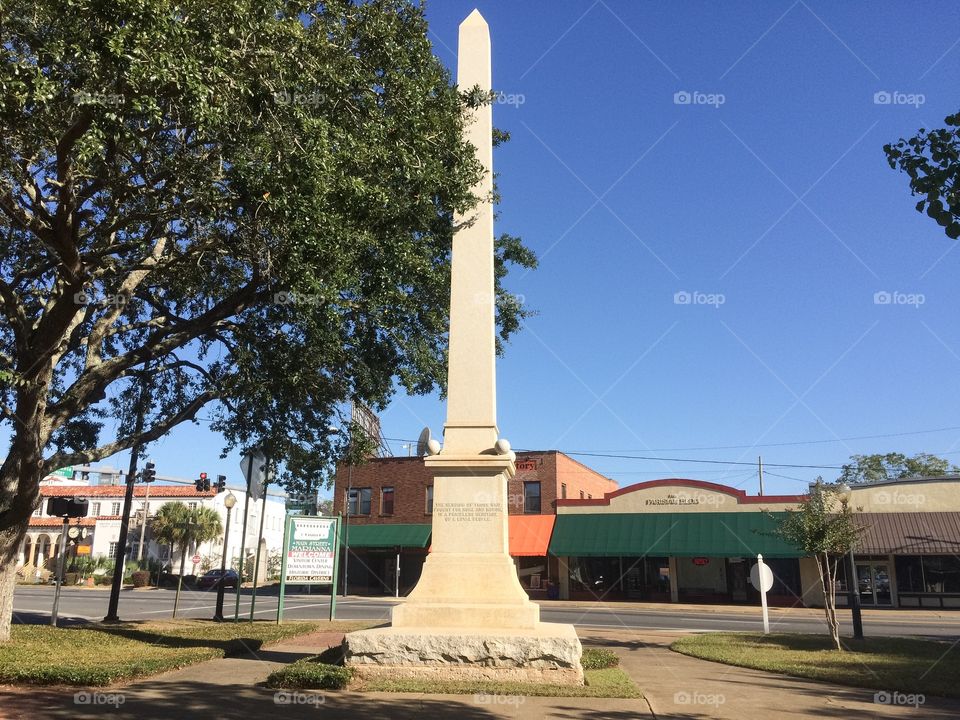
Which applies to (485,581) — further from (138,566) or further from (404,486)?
(138,566)

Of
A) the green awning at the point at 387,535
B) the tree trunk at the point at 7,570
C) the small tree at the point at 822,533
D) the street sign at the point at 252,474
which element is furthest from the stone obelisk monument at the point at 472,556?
the green awning at the point at 387,535

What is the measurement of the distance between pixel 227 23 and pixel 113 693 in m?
8.53

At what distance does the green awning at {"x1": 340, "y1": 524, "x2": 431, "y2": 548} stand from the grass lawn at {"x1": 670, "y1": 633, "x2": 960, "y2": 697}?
22892 mm

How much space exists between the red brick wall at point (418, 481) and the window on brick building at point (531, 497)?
0.20 metres

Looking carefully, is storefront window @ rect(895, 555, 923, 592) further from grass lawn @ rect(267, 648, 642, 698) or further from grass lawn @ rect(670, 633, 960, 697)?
grass lawn @ rect(267, 648, 642, 698)

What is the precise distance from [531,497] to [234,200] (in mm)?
31394

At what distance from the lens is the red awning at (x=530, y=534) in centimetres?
3650

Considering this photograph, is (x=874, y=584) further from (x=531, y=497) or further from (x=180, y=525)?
(x=180, y=525)

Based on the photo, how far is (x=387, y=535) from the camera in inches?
1555

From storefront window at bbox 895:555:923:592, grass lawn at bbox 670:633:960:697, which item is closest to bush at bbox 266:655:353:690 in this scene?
grass lawn at bbox 670:633:960:697

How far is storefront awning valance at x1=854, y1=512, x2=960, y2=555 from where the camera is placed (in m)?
31.9

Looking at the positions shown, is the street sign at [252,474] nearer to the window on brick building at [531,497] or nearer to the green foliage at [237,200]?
the green foliage at [237,200]

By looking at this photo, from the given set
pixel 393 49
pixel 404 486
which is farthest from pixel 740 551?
pixel 393 49

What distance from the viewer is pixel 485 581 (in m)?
9.84
